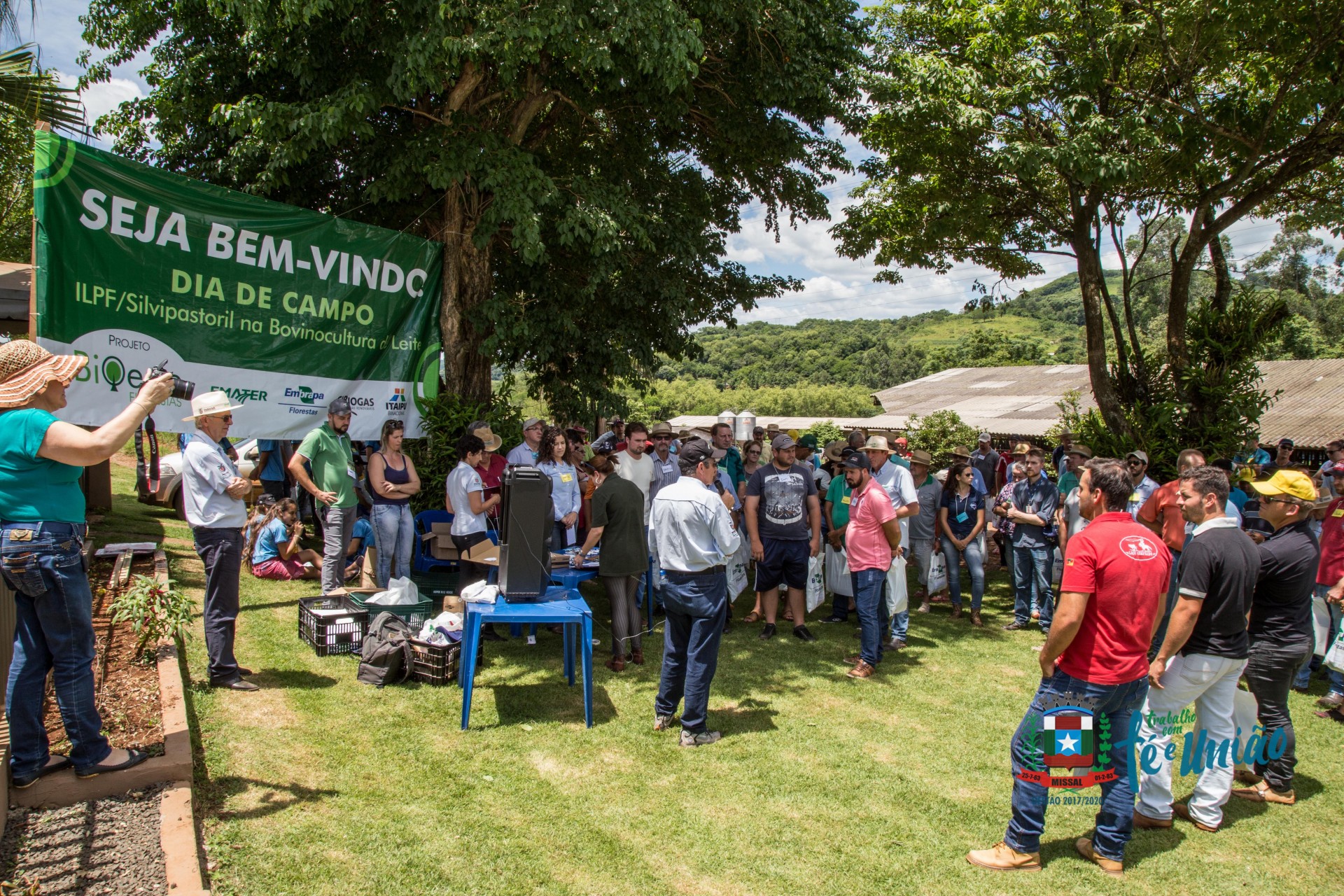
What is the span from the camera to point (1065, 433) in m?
12.0

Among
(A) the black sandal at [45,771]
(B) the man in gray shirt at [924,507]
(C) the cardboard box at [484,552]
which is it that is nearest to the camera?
(A) the black sandal at [45,771]

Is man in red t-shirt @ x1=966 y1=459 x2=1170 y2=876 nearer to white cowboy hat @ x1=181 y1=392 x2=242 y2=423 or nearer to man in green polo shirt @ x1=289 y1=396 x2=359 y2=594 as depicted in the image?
white cowboy hat @ x1=181 y1=392 x2=242 y2=423

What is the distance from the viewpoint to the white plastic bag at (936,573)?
29.3 feet

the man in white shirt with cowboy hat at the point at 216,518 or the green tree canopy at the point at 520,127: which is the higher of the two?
the green tree canopy at the point at 520,127

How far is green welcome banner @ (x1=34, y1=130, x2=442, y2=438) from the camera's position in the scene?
6117 mm

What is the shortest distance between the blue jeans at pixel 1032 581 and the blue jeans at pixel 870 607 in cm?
256

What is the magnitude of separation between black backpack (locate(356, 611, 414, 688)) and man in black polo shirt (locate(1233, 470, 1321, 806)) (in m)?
5.31

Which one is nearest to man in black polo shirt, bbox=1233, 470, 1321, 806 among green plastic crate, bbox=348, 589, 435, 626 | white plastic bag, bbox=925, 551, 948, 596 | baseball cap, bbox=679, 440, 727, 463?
baseball cap, bbox=679, 440, 727, 463

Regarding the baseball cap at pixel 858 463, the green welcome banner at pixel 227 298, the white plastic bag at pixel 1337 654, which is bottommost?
the white plastic bag at pixel 1337 654

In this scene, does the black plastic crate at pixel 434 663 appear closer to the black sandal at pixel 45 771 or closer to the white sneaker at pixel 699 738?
the white sneaker at pixel 699 738

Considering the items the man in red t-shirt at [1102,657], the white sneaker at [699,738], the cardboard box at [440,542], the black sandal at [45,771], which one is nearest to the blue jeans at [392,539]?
the cardboard box at [440,542]

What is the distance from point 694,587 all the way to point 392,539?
3.48 m

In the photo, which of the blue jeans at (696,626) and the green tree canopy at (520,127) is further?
the green tree canopy at (520,127)

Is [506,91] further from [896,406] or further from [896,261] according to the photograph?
[896,406]
